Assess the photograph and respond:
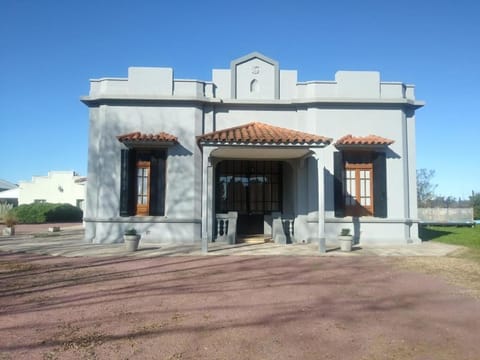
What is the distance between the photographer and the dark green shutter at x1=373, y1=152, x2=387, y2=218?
12195mm

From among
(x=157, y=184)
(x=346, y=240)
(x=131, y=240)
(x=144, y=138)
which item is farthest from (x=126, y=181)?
(x=346, y=240)

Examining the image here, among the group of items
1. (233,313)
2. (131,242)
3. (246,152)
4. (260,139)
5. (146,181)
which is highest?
(260,139)

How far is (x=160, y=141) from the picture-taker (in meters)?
12.0

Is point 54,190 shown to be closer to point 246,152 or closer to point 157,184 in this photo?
point 157,184

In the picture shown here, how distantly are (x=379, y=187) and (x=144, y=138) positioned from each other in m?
7.98

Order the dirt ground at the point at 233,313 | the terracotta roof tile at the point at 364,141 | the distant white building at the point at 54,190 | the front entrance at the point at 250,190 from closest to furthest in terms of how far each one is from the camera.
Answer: the dirt ground at the point at 233,313
the terracotta roof tile at the point at 364,141
the front entrance at the point at 250,190
the distant white building at the point at 54,190

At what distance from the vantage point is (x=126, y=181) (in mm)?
12008

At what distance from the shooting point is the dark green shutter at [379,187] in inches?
480

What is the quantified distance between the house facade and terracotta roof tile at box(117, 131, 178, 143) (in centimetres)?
3

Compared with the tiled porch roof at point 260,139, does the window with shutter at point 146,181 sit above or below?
below

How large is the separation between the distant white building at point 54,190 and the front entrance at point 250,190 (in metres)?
31.7

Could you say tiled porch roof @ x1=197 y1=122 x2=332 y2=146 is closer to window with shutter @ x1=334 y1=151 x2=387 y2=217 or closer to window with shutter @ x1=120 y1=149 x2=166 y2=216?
window with shutter @ x1=334 y1=151 x2=387 y2=217

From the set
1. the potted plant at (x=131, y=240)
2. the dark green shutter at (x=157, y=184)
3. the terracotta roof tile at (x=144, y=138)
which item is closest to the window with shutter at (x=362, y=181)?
the terracotta roof tile at (x=144, y=138)

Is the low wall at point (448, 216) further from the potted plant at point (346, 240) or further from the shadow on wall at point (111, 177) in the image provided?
the shadow on wall at point (111, 177)
